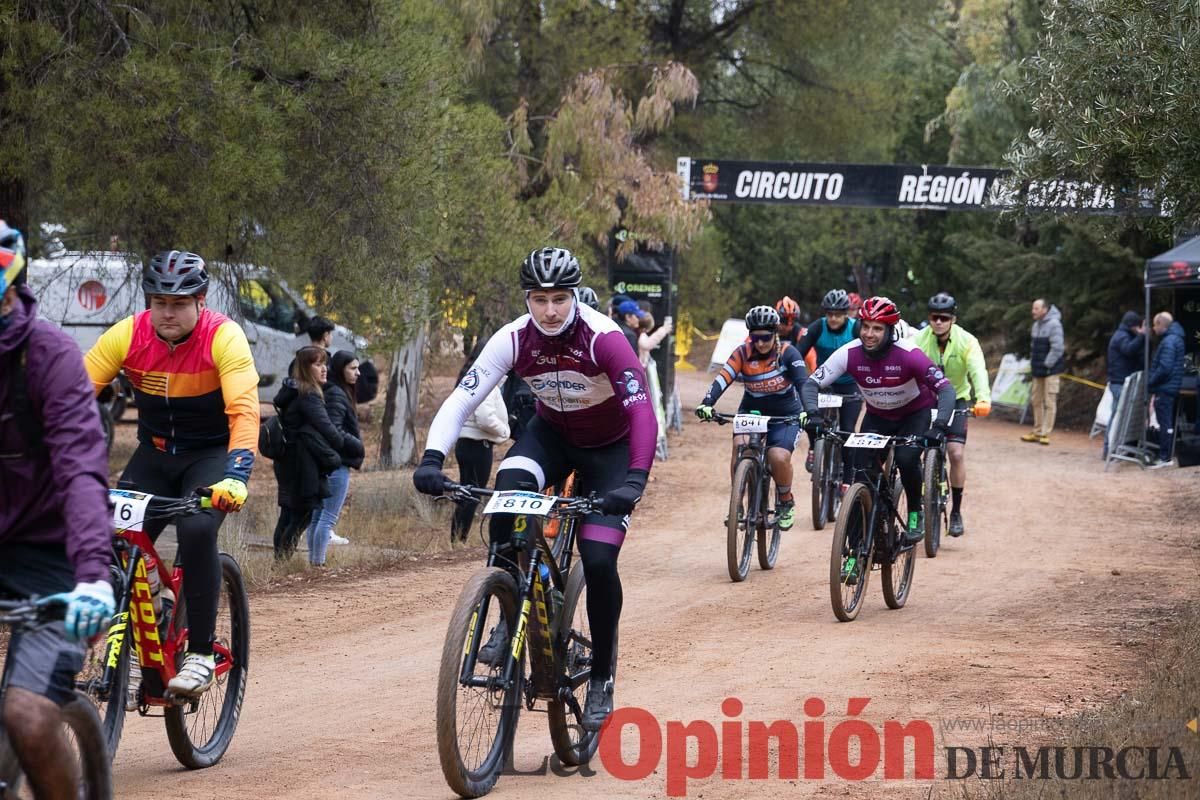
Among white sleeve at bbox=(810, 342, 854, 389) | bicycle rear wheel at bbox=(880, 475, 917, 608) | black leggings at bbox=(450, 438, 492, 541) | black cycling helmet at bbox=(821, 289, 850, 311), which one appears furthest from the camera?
black cycling helmet at bbox=(821, 289, 850, 311)

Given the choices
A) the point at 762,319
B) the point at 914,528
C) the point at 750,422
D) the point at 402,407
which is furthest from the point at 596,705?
the point at 402,407

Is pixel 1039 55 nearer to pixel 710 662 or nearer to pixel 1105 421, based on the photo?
pixel 710 662

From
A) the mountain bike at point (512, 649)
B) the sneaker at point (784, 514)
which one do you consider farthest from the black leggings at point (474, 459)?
the mountain bike at point (512, 649)

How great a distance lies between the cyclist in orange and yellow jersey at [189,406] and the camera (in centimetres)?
636

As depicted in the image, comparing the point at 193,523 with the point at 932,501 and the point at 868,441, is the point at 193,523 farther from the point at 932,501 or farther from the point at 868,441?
the point at 932,501

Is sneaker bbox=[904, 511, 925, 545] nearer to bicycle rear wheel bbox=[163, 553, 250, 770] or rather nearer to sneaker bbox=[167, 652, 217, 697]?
bicycle rear wheel bbox=[163, 553, 250, 770]

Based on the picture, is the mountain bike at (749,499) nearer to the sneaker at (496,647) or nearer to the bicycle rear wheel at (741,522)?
the bicycle rear wheel at (741,522)

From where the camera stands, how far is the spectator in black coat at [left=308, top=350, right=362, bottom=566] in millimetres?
12375

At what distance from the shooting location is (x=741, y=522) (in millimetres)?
12539

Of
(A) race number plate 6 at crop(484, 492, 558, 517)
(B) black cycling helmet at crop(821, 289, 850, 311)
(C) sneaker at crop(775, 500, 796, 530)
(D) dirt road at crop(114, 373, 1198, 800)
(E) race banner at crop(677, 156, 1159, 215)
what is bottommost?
(D) dirt road at crop(114, 373, 1198, 800)

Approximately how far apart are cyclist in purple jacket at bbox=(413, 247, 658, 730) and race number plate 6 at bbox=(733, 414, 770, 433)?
18.7 feet

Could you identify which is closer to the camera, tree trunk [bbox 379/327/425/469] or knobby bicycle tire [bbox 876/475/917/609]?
knobby bicycle tire [bbox 876/475/917/609]

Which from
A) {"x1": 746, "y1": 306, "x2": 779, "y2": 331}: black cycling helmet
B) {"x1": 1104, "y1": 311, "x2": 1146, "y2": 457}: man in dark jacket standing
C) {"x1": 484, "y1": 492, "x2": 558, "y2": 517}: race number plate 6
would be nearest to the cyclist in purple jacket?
{"x1": 484, "y1": 492, "x2": 558, "y2": 517}: race number plate 6

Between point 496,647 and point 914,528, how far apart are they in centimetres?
589
